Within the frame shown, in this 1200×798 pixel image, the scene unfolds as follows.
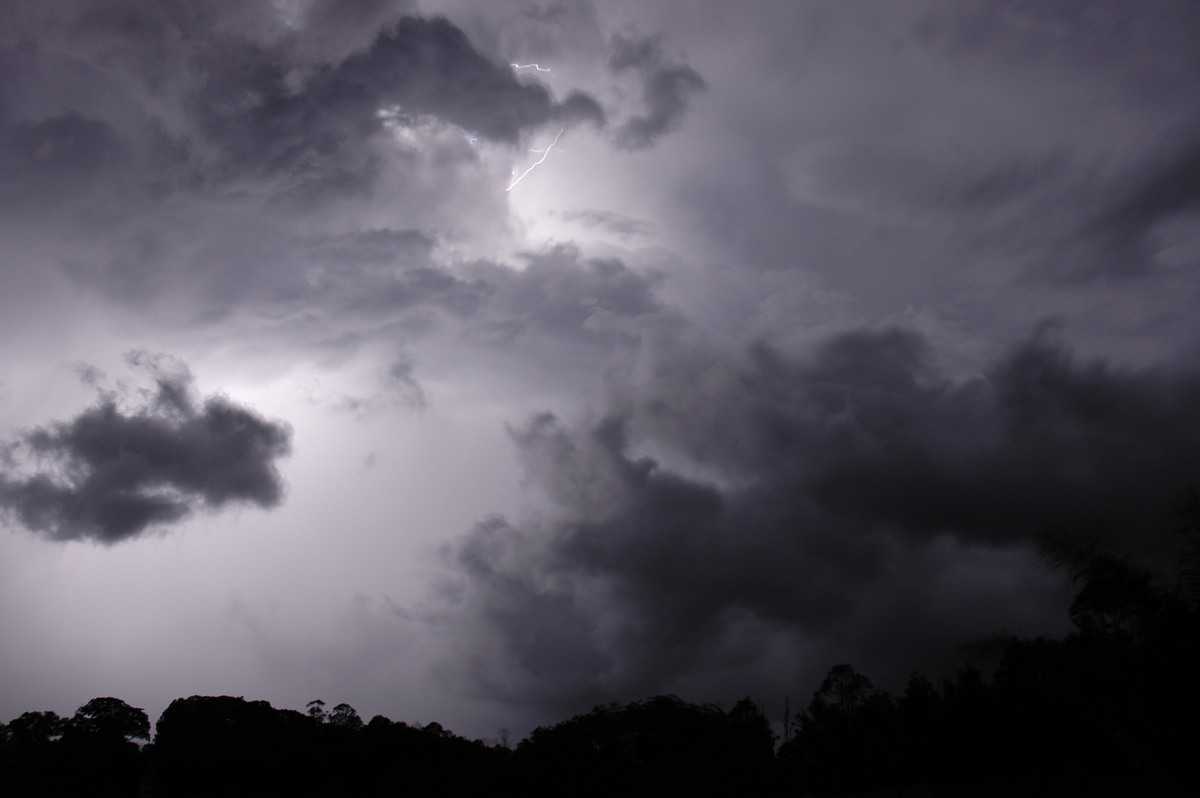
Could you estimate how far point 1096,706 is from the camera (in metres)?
20.1

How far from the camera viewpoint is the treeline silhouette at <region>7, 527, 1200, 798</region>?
60.5 ft

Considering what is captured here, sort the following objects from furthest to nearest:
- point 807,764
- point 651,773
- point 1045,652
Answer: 1. point 807,764
2. point 651,773
3. point 1045,652

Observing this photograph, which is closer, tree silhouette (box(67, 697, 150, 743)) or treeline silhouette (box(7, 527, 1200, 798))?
treeline silhouette (box(7, 527, 1200, 798))

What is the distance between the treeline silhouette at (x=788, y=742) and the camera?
60.5 feet

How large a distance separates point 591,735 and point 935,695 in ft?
105

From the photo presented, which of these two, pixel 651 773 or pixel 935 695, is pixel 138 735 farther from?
pixel 935 695

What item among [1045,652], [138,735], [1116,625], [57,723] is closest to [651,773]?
[1045,652]

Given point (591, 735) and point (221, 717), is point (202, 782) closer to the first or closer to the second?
point (221, 717)

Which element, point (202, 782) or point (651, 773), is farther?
point (202, 782)

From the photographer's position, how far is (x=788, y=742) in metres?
78.1

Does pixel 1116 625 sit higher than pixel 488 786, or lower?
higher

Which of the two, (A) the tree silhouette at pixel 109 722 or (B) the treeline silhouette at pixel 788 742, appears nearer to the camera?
(B) the treeline silhouette at pixel 788 742

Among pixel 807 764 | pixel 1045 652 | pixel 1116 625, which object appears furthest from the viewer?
pixel 807 764

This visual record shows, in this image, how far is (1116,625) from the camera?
1964 cm
